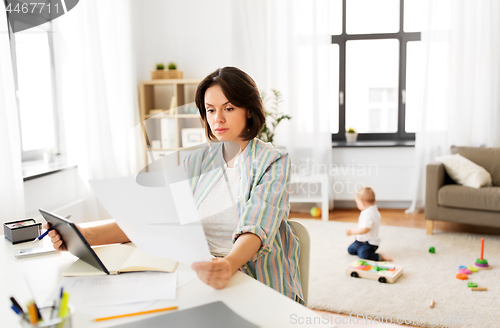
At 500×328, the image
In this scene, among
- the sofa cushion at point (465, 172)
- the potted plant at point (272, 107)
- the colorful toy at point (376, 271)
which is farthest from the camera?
the potted plant at point (272, 107)

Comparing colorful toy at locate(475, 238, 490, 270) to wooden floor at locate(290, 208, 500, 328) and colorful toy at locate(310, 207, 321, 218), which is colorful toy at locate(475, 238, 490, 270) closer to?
wooden floor at locate(290, 208, 500, 328)

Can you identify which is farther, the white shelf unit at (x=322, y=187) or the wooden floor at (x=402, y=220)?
the white shelf unit at (x=322, y=187)

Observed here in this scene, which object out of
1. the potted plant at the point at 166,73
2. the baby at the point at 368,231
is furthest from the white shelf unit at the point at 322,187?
the potted plant at the point at 166,73

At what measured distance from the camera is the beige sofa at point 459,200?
3.31m

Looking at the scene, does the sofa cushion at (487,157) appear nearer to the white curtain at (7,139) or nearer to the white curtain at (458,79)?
the white curtain at (458,79)

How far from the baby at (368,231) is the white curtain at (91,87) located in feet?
5.34

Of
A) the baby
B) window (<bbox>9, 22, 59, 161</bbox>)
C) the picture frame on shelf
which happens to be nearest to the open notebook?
the picture frame on shelf

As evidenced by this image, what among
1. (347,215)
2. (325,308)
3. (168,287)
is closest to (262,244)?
(168,287)

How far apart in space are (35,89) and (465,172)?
10.9ft

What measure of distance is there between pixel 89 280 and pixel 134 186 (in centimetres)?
28

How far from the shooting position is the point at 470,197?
3.35 metres

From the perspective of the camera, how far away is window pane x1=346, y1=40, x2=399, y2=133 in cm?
467

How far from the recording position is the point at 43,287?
0.97 meters

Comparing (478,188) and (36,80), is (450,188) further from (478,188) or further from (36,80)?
(36,80)
